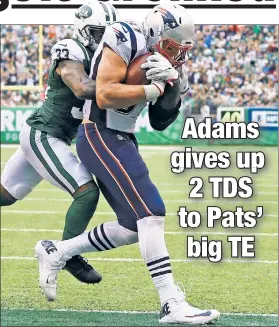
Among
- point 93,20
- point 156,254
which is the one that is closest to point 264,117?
point 93,20

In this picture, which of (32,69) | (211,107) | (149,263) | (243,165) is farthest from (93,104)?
(211,107)

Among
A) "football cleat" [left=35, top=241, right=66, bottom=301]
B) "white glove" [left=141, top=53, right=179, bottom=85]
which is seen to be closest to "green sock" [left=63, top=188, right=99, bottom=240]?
"football cleat" [left=35, top=241, right=66, bottom=301]

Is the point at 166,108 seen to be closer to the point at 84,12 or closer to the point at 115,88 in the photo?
the point at 115,88

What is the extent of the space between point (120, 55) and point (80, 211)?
0.94 meters

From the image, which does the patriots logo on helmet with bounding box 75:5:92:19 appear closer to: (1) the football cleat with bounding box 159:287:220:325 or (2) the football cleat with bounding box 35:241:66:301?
(2) the football cleat with bounding box 35:241:66:301

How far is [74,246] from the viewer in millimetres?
4750

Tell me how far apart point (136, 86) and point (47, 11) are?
69 centimetres

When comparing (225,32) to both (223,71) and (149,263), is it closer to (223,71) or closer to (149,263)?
(223,71)

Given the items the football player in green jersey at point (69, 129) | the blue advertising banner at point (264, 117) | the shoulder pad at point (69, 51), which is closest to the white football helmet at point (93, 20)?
the football player in green jersey at point (69, 129)

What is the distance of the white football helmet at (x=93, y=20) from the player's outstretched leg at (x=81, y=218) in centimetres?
75

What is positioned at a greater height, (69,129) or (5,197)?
(69,129)

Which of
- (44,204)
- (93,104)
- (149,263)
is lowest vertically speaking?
(44,204)

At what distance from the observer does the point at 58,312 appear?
498 centimetres

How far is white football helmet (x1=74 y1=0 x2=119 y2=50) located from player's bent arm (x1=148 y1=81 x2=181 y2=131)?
0.51 metres
